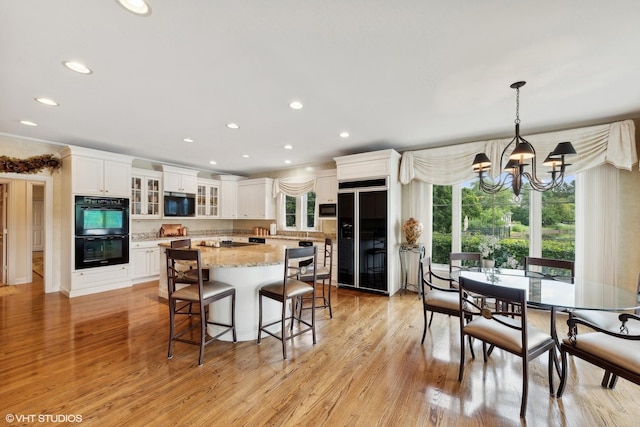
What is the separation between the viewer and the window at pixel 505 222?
3.89 meters

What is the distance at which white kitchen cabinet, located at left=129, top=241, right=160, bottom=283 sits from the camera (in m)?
5.14

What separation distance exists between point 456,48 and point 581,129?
276 centimetres

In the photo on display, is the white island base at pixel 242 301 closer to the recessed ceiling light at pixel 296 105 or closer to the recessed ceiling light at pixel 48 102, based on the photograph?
the recessed ceiling light at pixel 296 105

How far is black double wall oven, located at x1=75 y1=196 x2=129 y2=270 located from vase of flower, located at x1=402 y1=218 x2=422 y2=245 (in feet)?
16.6

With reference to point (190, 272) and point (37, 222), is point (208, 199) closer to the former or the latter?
point (190, 272)

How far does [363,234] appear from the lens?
484 cm

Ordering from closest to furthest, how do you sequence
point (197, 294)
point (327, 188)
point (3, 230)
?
point (197, 294)
point (3, 230)
point (327, 188)

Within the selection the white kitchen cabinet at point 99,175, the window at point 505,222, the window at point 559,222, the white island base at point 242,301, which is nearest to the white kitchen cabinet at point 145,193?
the white kitchen cabinet at point 99,175

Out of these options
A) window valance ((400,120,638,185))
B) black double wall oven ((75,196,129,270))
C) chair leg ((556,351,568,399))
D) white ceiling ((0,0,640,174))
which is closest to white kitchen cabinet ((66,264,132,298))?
black double wall oven ((75,196,129,270))

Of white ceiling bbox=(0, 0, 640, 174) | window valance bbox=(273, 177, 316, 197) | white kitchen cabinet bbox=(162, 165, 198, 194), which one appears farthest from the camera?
window valance bbox=(273, 177, 316, 197)

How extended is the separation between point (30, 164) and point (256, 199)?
393 cm

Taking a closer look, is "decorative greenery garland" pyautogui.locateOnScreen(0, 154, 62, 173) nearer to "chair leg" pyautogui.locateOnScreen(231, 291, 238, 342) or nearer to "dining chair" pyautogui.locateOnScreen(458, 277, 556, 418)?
"chair leg" pyautogui.locateOnScreen(231, 291, 238, 342)

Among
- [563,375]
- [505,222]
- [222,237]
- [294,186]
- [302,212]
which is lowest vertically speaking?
[563,375]

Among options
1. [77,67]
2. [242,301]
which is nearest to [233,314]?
[242,301]
